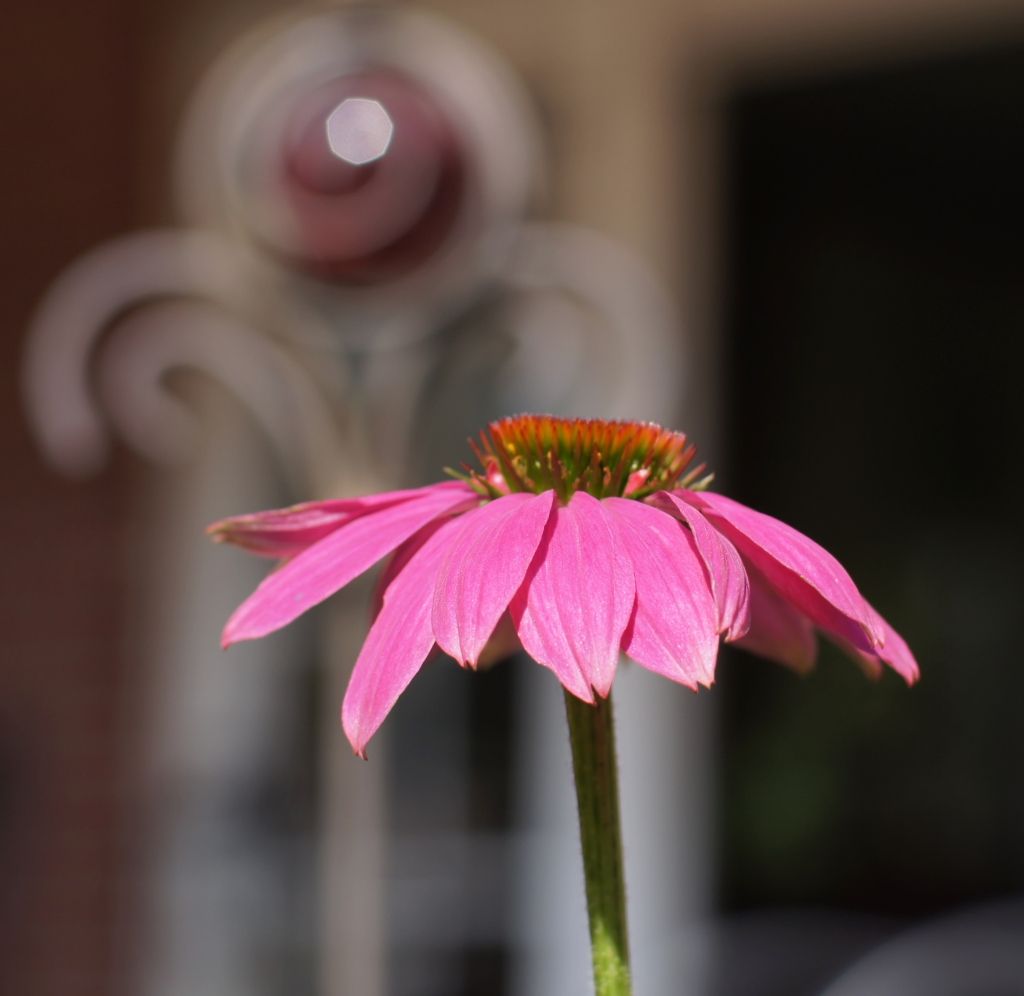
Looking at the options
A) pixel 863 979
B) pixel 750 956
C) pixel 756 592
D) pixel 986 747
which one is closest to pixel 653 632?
pixel 756 592

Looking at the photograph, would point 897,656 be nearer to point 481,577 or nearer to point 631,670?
point 481,577

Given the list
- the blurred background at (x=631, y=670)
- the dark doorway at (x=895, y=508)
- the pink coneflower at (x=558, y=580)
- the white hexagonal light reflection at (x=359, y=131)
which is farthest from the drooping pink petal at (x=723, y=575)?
the dark doorway at (x=895, y=508)

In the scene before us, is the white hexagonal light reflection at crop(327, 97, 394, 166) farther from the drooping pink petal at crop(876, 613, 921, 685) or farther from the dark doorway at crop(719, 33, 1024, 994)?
the dark doorway at crop(719, 33, 1024, 994)

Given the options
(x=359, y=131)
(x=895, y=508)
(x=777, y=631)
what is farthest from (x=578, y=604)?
(x=895, y=508)

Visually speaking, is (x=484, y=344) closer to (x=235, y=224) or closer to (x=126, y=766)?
(x=235, y=224)

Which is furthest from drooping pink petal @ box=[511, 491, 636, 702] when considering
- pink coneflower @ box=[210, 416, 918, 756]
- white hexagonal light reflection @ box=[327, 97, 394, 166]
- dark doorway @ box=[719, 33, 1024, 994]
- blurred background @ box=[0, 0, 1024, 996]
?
dark doorway @ box=[719, 33, 1024, 994]

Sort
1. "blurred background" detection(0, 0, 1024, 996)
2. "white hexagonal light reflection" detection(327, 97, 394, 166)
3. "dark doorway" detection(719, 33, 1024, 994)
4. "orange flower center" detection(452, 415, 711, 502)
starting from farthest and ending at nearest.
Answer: "dark doorway" detection(719, 33, 1024, 994)
"blurred background" detection(0, 0, 1024, 996)
"white hexagonal light reflection" detection(327, 97, 394, 166)
"orange flower center" detection(452, 415, 711, 502)

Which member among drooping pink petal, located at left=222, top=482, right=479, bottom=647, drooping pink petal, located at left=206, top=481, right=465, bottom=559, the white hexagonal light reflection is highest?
the white hexagonal light reflection
